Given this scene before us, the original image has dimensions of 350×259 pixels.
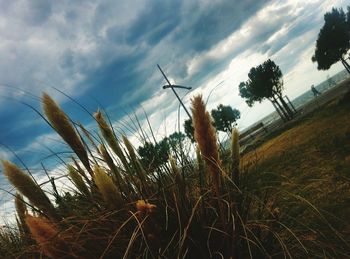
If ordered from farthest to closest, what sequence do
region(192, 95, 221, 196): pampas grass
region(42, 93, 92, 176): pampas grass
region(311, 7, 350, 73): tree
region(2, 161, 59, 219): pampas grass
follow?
1. region(311, 7, 350, 73): tree
2. region(42, 93, 92, 176): pampas grass
3. region(2, 161, 59, 219): pampas grass
4. region(192, 95, 221, 196): pampas grass

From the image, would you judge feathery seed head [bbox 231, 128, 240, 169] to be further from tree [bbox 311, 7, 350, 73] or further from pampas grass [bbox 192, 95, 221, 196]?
tree [bbox 311, 7, 350, 73]

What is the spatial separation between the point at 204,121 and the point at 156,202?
75cm

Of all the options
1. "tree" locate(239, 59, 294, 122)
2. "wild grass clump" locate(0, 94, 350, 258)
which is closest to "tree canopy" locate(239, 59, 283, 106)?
"tree" locate(239, 59, 294, 122)

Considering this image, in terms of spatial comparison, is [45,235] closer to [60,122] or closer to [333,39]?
[60,122]

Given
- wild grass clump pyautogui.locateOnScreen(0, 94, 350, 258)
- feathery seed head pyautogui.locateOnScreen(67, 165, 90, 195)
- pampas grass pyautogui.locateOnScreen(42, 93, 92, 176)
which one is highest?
pampas grass pyautogui.locateOnScreen(42, 93, 92, 176)

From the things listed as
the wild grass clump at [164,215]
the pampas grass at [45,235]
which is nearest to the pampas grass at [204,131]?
the wild grass clump at [164,215]

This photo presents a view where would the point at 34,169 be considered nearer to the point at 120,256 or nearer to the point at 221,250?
the point at 120,256

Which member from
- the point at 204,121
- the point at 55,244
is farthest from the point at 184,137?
the point at 55,244

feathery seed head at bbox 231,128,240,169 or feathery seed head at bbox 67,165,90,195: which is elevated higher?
feathery seed head at bbox 67,165,90,195

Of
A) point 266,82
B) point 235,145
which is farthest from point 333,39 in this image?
point 235,145

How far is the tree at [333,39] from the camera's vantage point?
51250mm

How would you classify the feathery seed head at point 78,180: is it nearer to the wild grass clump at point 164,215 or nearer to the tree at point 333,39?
the wild grass clump at point 164,215

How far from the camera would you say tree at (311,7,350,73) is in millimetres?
51250

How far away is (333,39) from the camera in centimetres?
5166
